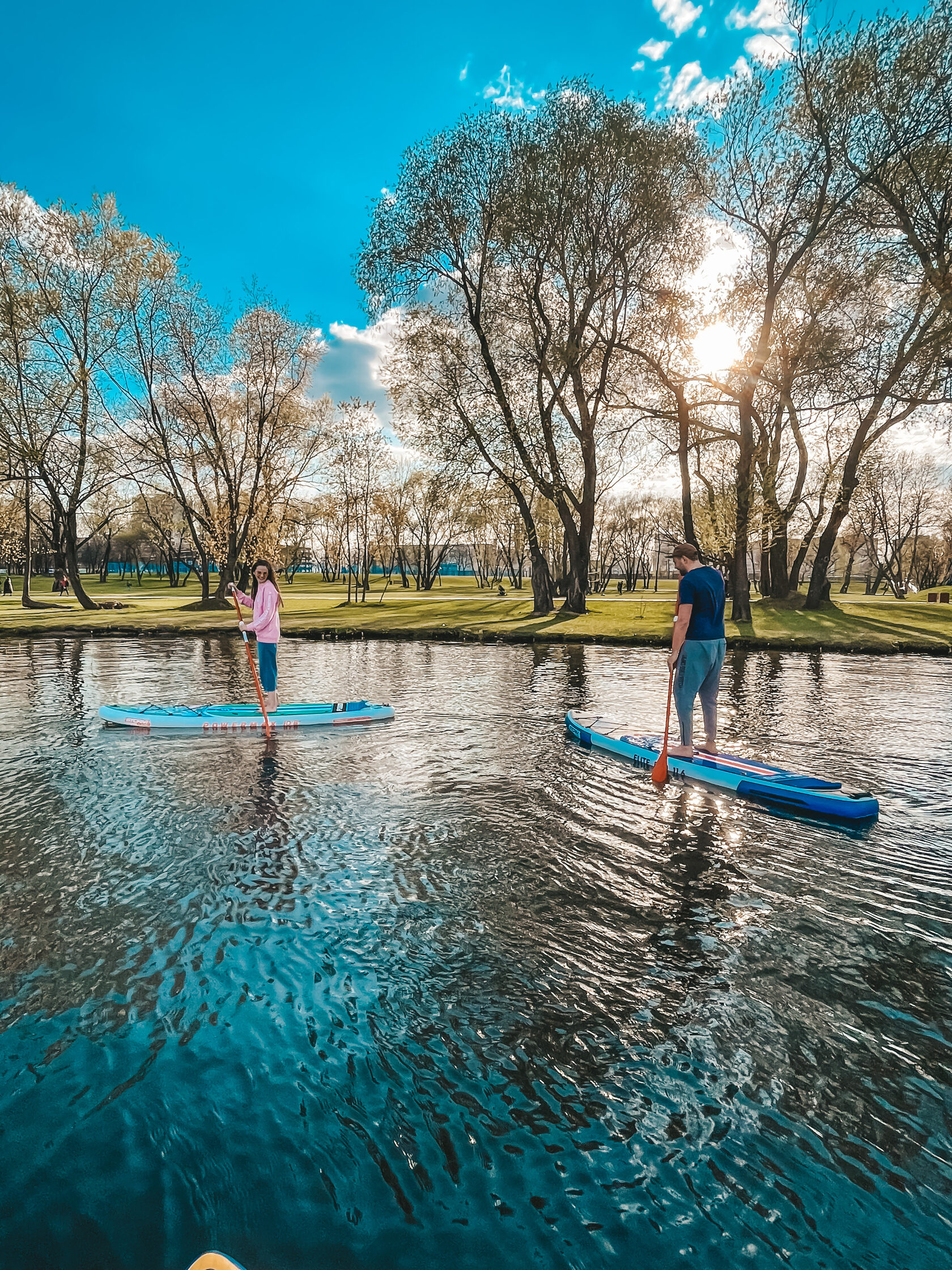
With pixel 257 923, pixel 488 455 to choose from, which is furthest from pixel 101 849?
pixel 488 455

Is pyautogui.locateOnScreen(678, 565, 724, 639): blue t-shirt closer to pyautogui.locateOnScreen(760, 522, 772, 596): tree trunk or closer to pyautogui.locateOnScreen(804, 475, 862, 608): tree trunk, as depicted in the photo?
pyautogui.locateOnScreen(760, 522, 772, 596): tree trunk

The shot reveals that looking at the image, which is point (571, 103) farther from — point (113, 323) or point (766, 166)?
point (113, 323)

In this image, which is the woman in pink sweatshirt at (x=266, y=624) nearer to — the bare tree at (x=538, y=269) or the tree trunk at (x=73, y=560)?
the bare tree at (x=538, y=269)

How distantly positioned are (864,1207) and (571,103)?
3285 cm

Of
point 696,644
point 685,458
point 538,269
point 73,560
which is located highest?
point 538,269

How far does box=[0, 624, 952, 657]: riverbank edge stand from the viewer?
22.9 m

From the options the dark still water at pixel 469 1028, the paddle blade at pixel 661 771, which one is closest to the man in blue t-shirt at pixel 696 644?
the paddle blade at pixel 661 771

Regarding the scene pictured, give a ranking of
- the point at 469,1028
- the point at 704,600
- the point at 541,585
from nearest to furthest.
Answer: the point at 469,1028
the point at 704,600
the point at 541,585

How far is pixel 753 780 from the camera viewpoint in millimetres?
8062

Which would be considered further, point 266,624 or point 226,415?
point 226,415

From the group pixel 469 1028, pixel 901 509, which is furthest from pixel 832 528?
pixel 901 509

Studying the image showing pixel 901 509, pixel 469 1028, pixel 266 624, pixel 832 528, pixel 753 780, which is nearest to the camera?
pixel 469 1028

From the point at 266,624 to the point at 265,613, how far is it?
198mm

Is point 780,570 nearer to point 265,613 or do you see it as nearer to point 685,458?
point 685,458
